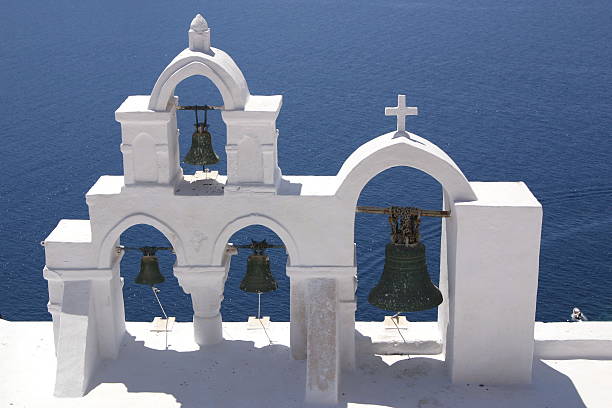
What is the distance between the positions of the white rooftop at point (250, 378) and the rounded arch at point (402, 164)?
12.2ft

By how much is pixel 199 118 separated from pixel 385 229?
17262 mm

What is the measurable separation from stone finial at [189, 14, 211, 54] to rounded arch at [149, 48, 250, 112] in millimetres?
147

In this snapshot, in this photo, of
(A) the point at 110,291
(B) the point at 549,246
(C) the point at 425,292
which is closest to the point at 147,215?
(A) the point at 110,291

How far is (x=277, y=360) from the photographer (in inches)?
794

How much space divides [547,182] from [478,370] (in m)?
29.4

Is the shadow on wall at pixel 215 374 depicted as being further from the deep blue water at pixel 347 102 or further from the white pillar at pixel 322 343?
the deep blue water at pixel 347 102

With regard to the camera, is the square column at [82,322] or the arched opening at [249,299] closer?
the square column at [82,322]

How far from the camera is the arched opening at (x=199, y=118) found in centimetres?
4994

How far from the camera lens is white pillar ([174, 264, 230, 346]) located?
64.0 feet

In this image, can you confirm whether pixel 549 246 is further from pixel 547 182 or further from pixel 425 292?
pixel 425 292

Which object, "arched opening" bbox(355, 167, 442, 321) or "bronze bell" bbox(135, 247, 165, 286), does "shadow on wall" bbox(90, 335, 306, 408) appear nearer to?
"bronze bell" bbox(135, 247, 165, 286)

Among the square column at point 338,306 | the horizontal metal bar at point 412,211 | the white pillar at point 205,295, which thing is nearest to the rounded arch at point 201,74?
the horizontal metal bar at point 412,211

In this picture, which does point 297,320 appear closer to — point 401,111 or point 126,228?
point 126,228

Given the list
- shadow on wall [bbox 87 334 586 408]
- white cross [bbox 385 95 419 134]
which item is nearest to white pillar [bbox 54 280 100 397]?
shadow on wall [bbox 87 334 586 408]
